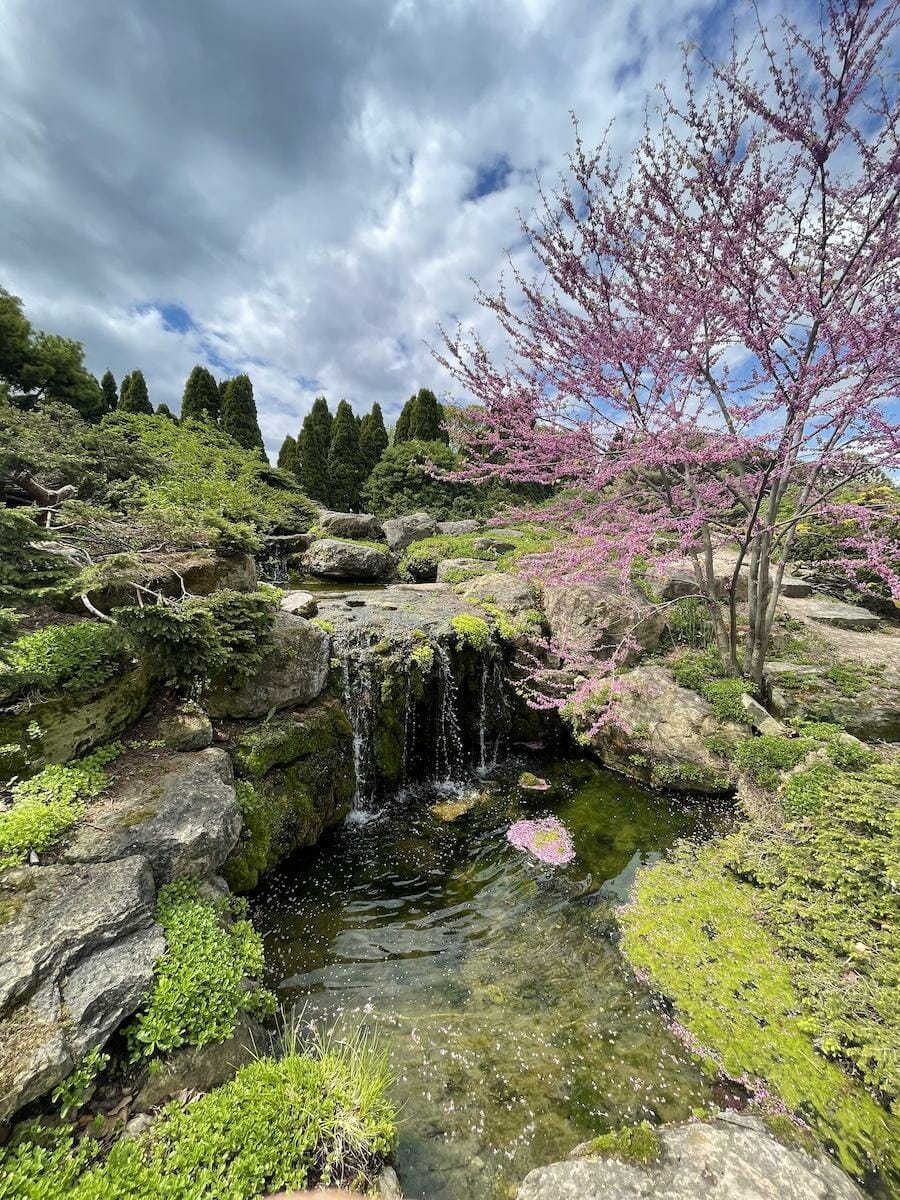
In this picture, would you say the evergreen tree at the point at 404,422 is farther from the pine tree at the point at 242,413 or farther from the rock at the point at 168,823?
the rock at the point at 168,823

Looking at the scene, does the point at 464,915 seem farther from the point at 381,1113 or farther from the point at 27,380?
the point at 27,380

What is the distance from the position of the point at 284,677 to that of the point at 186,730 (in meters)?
1.37

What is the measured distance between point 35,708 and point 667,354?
8658 mm

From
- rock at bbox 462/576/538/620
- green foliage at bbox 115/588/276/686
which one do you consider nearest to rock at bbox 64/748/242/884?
green foliage at bbox 115/588/276/686

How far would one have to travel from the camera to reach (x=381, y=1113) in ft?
9.71

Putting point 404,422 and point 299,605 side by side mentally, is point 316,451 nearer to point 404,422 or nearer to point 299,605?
point 404,422

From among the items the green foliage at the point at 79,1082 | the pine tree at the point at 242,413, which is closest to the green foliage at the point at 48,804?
the green foliage at the point at 79,1082

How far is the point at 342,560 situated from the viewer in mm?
15938

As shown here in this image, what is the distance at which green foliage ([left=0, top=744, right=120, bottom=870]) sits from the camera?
3.42 m

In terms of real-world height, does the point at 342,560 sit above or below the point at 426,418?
below

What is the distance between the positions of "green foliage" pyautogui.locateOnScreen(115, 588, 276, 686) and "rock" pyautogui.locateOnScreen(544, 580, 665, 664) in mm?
5522

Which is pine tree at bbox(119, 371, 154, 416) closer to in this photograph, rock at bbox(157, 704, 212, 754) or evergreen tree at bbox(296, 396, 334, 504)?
evergreen tree at bbox(296, 396, 334, 504)

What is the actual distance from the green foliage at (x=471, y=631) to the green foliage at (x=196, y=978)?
5760mm

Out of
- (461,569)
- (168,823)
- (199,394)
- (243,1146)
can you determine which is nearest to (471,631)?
(461,569)
